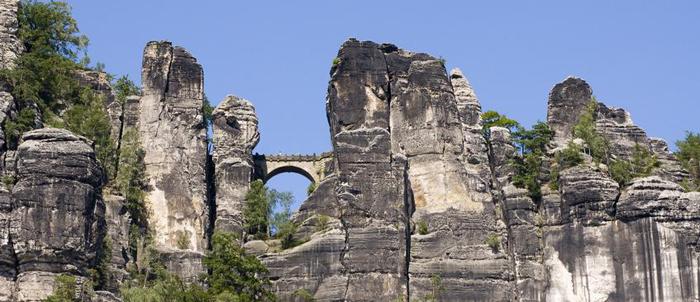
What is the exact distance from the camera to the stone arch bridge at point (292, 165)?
10744 cm

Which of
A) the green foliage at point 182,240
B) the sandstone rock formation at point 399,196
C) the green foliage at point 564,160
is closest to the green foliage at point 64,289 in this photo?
the sandstone rock formation at point 399,196

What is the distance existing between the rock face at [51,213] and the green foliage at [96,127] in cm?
926

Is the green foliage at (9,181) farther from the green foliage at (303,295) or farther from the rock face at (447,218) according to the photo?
the green foliage at (303,295)

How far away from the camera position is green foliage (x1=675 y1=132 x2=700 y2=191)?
340ft

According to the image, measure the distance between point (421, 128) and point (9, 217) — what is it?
2193 cm

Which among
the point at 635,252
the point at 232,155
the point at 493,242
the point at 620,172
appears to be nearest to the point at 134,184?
the point at 232,155

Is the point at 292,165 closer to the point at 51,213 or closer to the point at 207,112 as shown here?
the point at 207,112

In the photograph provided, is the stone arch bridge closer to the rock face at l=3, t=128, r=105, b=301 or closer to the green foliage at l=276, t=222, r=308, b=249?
the green foliage at l=276, t=222, r=308, b=249

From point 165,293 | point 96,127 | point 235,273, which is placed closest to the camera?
point 165,293

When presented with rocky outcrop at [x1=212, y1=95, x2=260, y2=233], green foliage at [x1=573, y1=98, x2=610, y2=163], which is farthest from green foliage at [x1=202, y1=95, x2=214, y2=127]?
green foliage at [x1=573, y1=98, x2=610, y2=163]

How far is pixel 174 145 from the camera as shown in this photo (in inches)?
3994

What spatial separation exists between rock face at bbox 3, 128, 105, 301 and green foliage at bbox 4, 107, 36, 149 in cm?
262

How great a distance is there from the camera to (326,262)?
314 feet

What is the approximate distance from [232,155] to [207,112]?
11.7ft
